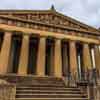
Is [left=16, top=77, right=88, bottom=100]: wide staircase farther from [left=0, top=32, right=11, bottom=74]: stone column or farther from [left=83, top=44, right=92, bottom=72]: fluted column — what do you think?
[left=83, top=44, right=92, bottom=72]: fluted column

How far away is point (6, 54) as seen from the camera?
1969 centimetres

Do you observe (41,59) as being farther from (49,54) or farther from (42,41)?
(49,54)

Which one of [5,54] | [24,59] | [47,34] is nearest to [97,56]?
[47,34]

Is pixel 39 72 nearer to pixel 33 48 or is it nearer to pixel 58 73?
pixel 58 73

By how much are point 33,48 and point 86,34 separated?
307 inches

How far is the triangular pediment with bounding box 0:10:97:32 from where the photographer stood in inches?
869

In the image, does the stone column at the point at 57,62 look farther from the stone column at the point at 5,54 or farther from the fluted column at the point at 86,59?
the stone column at the point at 5,54

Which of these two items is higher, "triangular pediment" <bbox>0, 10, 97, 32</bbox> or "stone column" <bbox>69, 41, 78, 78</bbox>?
"triangular pediment" <bbox>0, 10, 97, 32</bbox>

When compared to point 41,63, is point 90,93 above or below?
below

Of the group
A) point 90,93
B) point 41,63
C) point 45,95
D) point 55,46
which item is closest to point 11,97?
point 45,95

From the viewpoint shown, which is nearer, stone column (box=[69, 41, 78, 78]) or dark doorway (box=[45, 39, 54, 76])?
stone column (box=[69, 41, 78, 78])

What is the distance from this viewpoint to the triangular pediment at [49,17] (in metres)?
22.1

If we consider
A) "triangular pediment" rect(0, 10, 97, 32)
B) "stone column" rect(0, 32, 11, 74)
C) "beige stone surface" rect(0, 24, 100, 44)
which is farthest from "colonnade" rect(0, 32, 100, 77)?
"triangular pediment" rect(0, 10, 97, 32)

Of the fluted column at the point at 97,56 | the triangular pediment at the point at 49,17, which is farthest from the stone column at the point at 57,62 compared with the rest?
the fluted column at the point at 97,56
